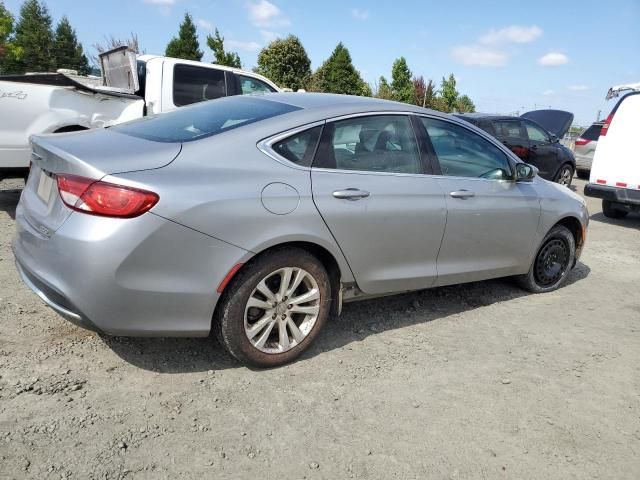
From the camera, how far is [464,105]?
4112cm

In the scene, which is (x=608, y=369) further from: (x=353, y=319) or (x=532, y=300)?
(x=353, y=319)

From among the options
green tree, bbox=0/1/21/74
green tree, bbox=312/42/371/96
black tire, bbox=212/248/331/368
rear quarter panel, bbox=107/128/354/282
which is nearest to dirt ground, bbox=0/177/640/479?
black tire, bbox=212/248/331/368

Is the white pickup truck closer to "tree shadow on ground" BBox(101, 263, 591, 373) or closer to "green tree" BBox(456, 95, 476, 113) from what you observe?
"tree shadow on ground" BBox(101, 263, 591, 373)

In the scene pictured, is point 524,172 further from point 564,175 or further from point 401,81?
point 401,81

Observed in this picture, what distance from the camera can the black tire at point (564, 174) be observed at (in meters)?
11.0

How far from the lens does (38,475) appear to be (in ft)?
6.69

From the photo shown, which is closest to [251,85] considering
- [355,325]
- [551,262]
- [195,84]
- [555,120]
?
[195,84]

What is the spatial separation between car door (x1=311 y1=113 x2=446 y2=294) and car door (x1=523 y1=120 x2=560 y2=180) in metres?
7.96

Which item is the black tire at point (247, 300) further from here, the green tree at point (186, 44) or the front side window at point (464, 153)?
the green tree at point (186, 44)

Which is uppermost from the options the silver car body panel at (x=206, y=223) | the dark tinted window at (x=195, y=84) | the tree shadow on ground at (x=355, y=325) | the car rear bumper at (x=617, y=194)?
the dark tinted window at (x=195, y=84)

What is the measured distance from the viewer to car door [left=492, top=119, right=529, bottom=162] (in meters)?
10.1

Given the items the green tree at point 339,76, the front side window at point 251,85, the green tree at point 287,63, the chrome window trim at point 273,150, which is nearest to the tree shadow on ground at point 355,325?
the chrome window trim at point 273,150

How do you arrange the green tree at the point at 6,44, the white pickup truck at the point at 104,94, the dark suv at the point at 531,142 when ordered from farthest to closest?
the green tree at the point at 6,44 → the dark suv at the point at 531,142 → the white pickup truck at the point at 104,94

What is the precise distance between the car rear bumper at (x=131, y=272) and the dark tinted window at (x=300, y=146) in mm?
642
